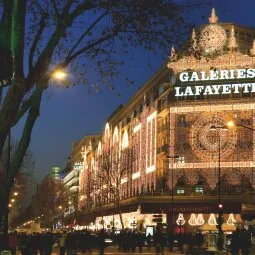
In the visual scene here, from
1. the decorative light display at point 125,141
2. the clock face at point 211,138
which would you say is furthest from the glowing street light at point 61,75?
the decorative light display at point 125,141

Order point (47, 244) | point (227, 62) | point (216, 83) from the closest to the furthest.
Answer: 1. point (47, 244)
2. point (227, 62)
3. point (216, 83)

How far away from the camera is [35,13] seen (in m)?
17.5

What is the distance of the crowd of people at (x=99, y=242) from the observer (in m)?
39.1

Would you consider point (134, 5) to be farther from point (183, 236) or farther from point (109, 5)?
point (183, 236)

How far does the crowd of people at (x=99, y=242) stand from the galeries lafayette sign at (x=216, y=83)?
93.8ft

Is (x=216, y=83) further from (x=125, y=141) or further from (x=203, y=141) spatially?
(x=125, y=141)

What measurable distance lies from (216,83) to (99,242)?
1874 inches

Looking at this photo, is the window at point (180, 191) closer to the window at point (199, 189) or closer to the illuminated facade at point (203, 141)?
the illuminated facade at point (203, 141)

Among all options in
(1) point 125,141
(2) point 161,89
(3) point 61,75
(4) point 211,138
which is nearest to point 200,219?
(4) point 211,138

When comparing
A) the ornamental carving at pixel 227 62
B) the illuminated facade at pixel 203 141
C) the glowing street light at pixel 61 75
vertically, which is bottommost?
the glowing street light at pixel 61 75

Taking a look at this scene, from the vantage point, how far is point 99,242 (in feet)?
168

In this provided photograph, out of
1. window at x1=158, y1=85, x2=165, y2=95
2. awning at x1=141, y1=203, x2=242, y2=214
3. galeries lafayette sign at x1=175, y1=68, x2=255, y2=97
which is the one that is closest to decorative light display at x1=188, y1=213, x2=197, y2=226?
awning at x1=141, y1=203, x2=242, y2=214

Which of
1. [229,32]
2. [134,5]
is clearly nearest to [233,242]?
[134,5]

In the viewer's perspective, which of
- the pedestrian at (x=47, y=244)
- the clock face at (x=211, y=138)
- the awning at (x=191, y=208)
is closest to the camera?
the pedestrian at (x=47, y=244)
